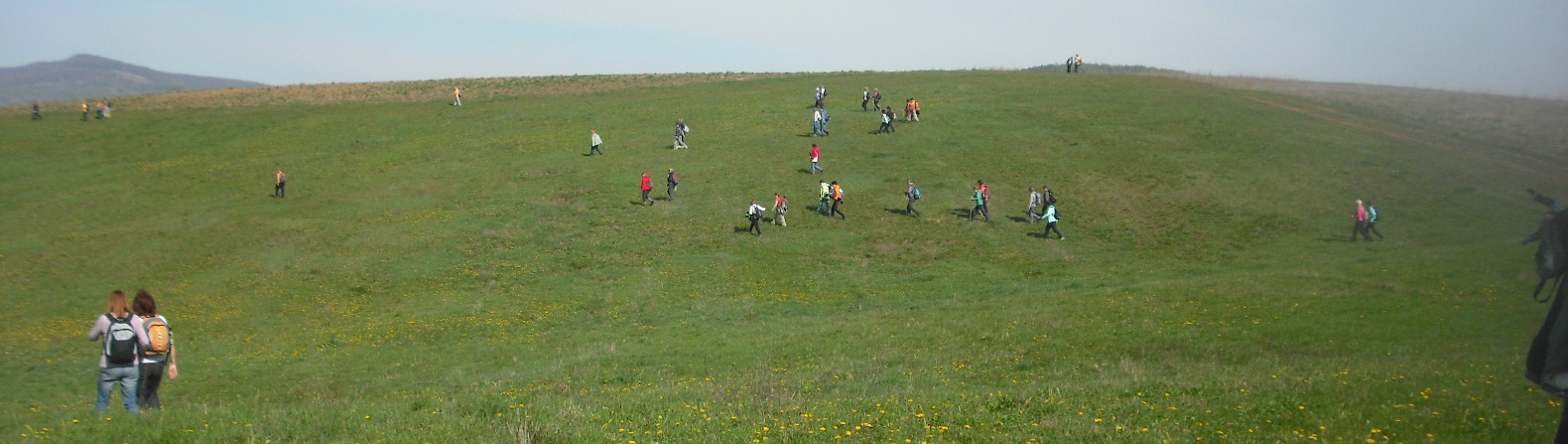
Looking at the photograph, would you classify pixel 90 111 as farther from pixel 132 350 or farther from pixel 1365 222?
pixel 1365 222

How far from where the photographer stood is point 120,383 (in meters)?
13.4

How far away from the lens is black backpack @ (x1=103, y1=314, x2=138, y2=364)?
42.7ft

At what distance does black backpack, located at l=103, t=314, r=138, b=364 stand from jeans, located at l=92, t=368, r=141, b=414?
17cm

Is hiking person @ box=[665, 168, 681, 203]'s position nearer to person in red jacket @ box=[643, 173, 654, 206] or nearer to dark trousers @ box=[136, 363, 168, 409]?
person in red jacket @ box=[643, 173, 654, 206]

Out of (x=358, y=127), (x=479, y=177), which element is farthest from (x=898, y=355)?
(x=358, y=127)

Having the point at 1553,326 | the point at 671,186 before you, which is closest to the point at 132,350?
the point at 1553,326

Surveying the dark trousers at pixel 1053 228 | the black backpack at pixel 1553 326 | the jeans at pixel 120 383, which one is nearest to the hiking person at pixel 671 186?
the dark trousers at pixel 1053 228

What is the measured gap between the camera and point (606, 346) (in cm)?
2423

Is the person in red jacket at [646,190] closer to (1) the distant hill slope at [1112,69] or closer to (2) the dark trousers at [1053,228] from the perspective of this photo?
(2) the dark trousers at [1053,228]

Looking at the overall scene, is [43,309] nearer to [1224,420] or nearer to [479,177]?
[479,177]

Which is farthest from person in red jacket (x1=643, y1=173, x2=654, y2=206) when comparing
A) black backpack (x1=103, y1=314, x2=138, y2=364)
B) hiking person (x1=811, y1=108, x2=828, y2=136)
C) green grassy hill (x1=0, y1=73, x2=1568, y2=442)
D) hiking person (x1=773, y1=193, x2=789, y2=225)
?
black backpack (x1=103, y1=314, x2=138, y2=364)

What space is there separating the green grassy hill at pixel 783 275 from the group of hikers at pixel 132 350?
3.27ft

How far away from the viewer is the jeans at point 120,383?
13.2m

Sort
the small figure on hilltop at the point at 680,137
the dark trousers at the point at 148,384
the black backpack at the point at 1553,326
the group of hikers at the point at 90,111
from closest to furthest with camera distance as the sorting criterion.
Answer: the black backpack at the point at 1553,326, the dark trousers at the point at 148,384, the small figure on hilltop at the point at 680,137, the group of hikers at the point at 90,111
